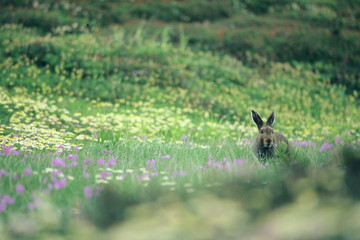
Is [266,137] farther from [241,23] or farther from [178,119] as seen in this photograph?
[241,23]

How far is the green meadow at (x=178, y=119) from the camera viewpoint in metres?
2.77

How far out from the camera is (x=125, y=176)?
4.30 meters

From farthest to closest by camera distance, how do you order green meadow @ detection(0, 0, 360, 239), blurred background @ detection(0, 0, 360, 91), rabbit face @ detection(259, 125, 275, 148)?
1. blurred background @ detection(0, 0, 360, 91)
2. rabbit face @ detection(259, 125, 275, 148)
3. green meadow @ detection(0, 0, 360, 239)

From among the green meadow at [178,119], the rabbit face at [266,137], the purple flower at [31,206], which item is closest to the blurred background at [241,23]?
the green meadow at [178,119]

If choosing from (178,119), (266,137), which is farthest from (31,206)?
(178,119)

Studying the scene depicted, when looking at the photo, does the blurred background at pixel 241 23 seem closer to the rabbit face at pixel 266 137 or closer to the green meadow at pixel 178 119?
the green meadow at pixel 178 119

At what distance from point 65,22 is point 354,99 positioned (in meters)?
13.6

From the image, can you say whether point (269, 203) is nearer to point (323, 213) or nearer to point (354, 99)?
point (323, 213)

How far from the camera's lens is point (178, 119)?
930cm

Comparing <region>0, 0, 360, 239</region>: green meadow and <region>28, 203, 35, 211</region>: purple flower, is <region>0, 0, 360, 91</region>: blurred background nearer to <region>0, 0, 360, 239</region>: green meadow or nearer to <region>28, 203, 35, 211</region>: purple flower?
<region>0, 0, 360, 239</region>: green meadow

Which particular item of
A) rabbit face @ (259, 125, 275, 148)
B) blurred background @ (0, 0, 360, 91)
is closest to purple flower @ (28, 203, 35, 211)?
rabbit face @ (259, 125, 275, 148)

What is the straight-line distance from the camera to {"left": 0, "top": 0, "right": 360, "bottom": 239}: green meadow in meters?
2.77

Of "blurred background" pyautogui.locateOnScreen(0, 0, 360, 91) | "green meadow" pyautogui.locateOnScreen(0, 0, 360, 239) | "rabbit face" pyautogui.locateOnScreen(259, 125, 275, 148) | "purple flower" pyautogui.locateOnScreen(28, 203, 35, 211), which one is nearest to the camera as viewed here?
"green meadow" pyautogui.locateOnScreen(0, 0, 360, 239)

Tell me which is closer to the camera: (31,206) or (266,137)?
(31,206)
